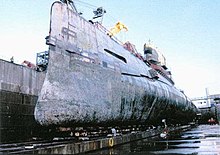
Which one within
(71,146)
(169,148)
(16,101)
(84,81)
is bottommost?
(169,148)

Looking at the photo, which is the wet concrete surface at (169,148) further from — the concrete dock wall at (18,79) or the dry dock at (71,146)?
the concrete dock wall at (18,79)

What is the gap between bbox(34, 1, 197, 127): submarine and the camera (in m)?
9.34

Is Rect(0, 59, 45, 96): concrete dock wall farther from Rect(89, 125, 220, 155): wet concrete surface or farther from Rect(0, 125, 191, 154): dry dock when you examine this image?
Rect(89, 125, 220, 155): wet concrete surface

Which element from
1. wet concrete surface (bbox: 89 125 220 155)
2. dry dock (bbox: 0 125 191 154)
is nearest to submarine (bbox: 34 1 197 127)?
dry dock (bbox: 0 125 191 154)

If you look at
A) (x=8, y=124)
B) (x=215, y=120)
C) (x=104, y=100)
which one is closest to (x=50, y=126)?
(x=104, y=100)

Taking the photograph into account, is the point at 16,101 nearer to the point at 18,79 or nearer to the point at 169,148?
the point at 18,79

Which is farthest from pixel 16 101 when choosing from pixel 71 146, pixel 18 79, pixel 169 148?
pixel 169 148

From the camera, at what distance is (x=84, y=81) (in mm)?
10633

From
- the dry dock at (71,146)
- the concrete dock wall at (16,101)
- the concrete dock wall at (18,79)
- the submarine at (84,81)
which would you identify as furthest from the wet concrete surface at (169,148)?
the concrete dock wall at (18,79)

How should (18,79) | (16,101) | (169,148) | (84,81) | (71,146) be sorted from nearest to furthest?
(71,146) < (169,148) < (84,81) < (16,101) < (18,79)

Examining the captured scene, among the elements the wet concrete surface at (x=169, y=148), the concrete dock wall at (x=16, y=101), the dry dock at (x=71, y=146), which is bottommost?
the wet concrete surface at (x=169, y=148)

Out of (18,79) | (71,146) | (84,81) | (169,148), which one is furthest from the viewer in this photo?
(18,79)

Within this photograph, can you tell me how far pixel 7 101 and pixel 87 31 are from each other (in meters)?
5.19

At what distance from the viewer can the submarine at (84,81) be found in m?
9.34
